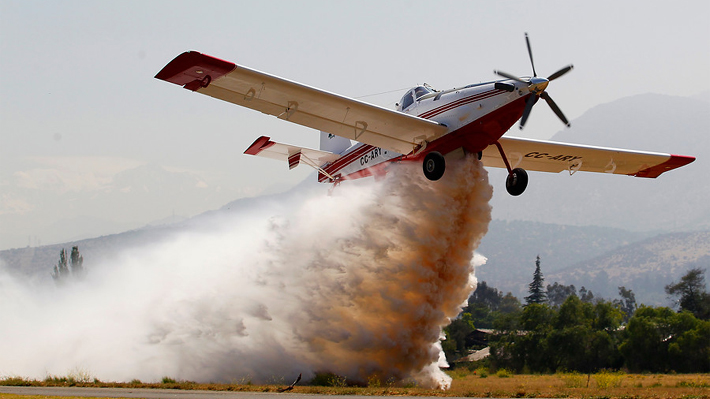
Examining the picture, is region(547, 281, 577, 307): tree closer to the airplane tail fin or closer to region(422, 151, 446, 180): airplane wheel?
the airplane tail fin

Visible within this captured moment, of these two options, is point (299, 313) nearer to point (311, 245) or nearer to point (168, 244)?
point (311, 245)

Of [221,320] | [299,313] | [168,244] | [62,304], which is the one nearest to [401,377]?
[299,313]

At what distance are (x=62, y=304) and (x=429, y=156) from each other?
1871 cm

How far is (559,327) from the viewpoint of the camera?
48.2 meters

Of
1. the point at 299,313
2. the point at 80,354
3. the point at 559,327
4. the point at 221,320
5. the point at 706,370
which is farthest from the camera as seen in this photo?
the point at 559,327

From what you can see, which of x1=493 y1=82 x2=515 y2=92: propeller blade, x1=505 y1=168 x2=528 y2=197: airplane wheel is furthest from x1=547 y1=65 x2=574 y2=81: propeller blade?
x1=505 y1=168 x2=528 y2=197: airplane wheel

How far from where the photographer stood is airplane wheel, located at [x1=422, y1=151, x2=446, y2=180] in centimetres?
Result: 1983

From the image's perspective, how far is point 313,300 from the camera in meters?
21.4

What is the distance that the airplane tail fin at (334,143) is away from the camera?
2542 centimetres

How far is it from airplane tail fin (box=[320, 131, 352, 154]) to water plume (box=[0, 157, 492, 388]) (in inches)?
82.7

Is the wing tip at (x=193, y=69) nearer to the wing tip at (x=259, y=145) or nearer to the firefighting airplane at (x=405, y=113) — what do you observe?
the firefighting airplane at (x=405, y=113)

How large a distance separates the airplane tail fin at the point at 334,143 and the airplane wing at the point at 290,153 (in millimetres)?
380

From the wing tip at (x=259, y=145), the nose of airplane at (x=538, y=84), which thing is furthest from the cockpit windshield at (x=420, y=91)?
the wing tip at (x=259, y=145)

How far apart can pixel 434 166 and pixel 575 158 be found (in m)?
7.76
